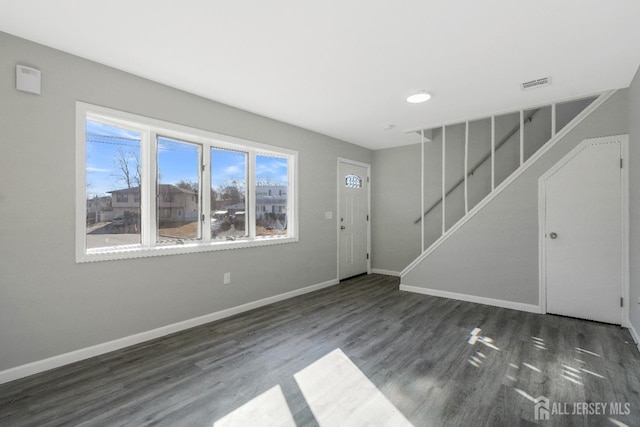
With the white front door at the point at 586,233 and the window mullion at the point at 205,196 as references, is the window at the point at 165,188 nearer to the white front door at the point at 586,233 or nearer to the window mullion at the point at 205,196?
the window mullion at the point at 205,196

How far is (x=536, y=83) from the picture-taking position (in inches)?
118

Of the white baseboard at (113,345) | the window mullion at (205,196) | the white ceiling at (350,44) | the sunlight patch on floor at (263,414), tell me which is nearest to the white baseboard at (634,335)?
the white ceiling at (350,44)

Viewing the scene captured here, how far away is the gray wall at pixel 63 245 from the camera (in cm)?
218

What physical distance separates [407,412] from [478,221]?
298cm

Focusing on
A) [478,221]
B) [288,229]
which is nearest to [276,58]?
[288,229]

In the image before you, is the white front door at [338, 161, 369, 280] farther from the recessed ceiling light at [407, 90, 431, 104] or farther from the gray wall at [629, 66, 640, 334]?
the gray wall at [629, 66, 640, 334]

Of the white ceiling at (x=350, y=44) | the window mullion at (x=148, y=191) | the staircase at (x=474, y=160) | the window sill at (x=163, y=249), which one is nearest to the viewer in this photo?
the white ceiling at (x=350, y=44)

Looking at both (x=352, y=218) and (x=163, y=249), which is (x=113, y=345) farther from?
(x=352, y=218)

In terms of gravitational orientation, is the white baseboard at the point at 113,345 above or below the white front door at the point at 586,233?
below

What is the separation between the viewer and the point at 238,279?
368 centimetres

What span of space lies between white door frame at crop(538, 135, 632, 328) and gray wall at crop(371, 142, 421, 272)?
2059 millimetres

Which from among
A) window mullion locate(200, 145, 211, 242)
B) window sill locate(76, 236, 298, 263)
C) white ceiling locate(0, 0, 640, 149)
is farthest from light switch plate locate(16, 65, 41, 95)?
window mullion locate(200, 145, 211, 242)

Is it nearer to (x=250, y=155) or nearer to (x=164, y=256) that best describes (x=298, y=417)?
(x=164, y=256)

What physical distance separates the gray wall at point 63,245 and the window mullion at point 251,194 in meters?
0.59
